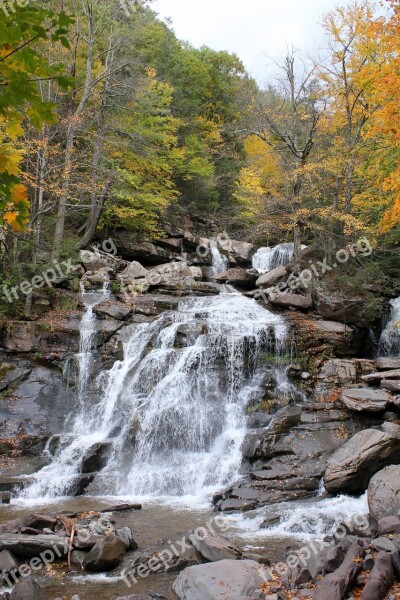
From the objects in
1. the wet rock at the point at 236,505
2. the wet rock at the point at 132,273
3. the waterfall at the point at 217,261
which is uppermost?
the waterfall at the point at 217,261

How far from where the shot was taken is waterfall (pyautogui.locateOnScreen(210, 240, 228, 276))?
22.3m

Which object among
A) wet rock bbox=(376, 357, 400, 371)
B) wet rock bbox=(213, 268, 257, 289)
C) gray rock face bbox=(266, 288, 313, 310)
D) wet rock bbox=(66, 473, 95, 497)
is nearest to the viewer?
wet rock bbox=(66, 473, 95, 497)

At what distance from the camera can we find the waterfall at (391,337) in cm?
1497

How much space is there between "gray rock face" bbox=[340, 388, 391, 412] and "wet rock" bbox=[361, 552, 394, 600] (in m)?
5.96

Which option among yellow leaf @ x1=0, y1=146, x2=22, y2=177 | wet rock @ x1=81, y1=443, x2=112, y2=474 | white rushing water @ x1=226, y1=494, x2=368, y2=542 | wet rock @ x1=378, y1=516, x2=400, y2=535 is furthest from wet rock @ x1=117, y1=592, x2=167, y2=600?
wet rock @ x1=81, y1=443, x2=112, y2=474

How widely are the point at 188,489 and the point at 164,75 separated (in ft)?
74.5

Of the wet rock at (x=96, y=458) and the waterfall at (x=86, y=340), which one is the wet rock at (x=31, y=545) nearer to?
the wet rock at (x=96, y=458)

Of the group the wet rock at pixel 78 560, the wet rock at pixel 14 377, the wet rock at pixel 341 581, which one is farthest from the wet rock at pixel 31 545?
the wet rock at pixel 14 377

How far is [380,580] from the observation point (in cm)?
468

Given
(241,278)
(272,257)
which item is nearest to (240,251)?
(272,257)

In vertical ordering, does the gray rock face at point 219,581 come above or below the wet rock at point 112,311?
below

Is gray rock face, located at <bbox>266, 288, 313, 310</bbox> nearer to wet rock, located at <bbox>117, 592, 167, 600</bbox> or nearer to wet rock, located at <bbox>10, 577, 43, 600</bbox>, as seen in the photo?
wet rock, located at <bbox>117, 592, 167, 600</bbox>

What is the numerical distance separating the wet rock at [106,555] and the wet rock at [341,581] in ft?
9.68

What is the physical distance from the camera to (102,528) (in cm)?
741
